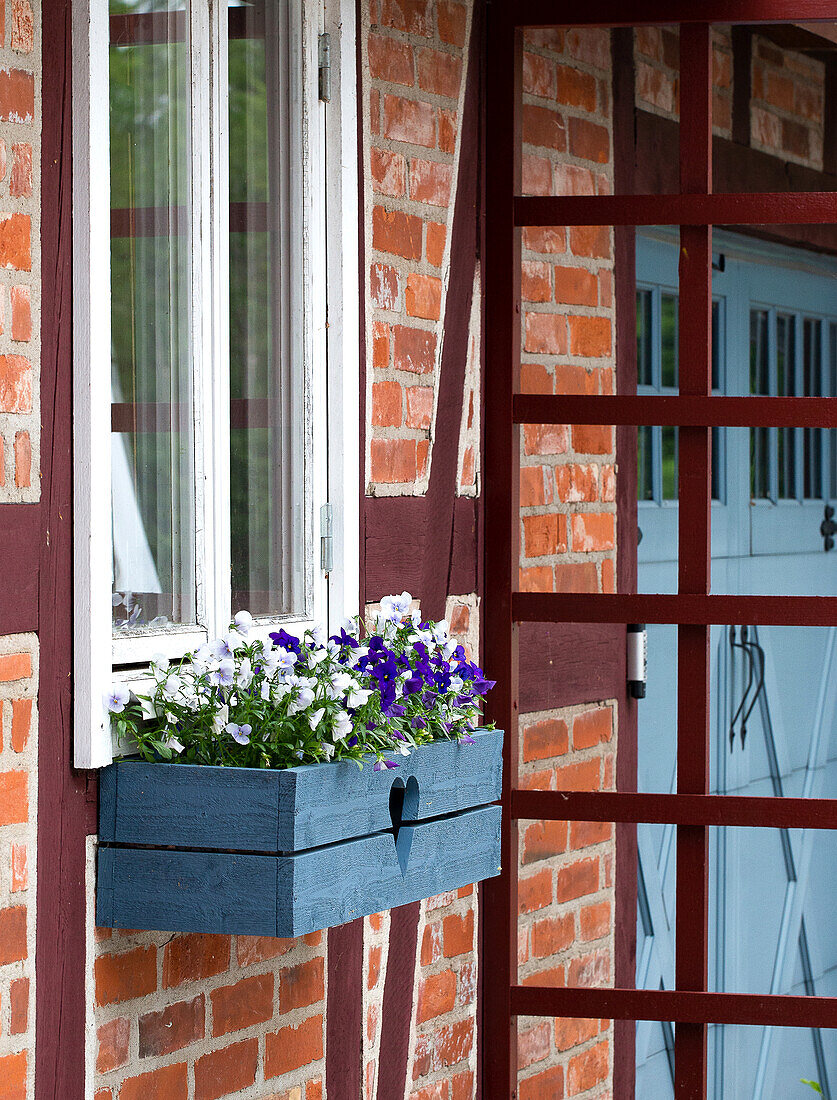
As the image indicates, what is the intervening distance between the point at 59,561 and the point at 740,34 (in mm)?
2933

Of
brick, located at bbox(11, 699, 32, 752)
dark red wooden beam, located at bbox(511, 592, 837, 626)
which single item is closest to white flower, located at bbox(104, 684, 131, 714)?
brick, located at bbox(11, 699, 32, 752)

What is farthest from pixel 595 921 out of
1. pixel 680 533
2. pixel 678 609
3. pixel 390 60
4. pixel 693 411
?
pixel 390 60

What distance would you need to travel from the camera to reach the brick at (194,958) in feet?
7.42

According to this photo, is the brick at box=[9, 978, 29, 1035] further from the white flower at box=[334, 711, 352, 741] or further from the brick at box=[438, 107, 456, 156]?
the brick at box=[438, 107, 456, 156]

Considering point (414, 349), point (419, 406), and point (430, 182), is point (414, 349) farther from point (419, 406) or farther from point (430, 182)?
point (430, 182)

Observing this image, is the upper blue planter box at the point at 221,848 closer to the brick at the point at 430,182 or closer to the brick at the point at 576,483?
the brick at the point at 430,182

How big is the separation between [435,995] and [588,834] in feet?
2.43

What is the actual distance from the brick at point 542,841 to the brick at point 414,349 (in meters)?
1.11

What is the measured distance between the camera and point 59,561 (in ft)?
6.64

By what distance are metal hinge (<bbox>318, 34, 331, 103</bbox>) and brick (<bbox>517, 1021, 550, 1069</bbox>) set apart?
2002 mm

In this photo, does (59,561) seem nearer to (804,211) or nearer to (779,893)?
(804,211)

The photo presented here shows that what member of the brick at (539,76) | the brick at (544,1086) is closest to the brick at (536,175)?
the brick at (539,76)

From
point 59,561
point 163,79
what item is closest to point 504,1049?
point 59,561

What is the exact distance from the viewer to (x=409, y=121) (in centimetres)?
289
